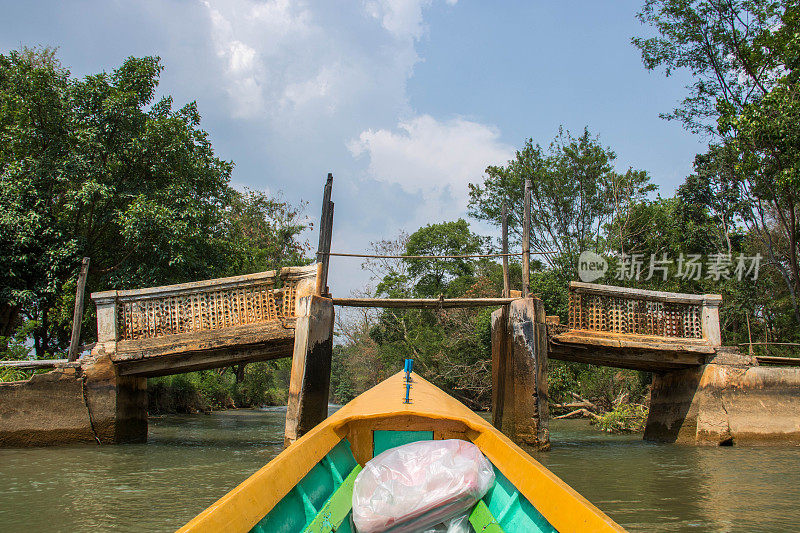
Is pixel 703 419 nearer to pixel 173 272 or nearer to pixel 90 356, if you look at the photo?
pixel 90 356

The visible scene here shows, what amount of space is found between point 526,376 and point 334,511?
6.13 m

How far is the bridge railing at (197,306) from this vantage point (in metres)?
8.67

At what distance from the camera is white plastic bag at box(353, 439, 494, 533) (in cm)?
276

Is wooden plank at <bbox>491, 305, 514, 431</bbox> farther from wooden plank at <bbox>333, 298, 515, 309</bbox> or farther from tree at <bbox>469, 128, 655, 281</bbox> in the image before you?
tree at <bbox>469, 128, 655, 281</bbox>

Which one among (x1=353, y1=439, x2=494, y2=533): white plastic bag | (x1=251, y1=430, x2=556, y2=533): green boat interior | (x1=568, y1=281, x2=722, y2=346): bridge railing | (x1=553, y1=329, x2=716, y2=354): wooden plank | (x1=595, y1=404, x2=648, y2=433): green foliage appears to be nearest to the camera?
(x1=251, y1=430, x2=556, y2=533): green boat interior

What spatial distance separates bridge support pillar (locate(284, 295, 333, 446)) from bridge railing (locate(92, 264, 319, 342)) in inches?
20.3

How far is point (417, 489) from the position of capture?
2.82 meters

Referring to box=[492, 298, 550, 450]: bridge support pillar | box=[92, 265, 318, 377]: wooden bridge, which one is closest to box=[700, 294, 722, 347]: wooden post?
box=[492, 298, 550, 450]: bridge support pillar

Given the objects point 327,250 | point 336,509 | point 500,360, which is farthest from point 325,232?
point 336,509

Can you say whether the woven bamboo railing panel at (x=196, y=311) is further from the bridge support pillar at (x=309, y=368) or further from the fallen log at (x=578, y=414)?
the fallen log at (x=578, y=414)

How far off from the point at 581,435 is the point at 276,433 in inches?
280

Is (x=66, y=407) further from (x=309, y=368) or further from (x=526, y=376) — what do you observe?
(x=526, y=376)

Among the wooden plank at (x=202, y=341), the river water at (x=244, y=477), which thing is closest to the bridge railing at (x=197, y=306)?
the wooden plank at (x=202, y=341)

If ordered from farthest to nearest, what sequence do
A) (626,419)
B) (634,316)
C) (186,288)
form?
(626,419)
(634,316)
(186,288)
